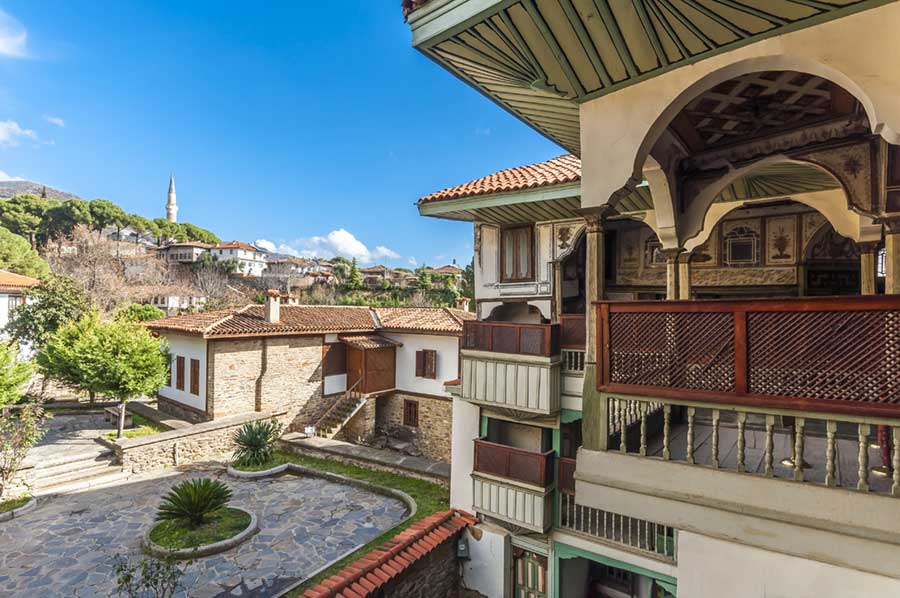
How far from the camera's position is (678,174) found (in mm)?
5211

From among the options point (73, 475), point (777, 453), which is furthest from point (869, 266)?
point (73, 475)

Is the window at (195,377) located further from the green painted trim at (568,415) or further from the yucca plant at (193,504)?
the green painted trim at (568,415)

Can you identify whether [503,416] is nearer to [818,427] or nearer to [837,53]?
[818,427]

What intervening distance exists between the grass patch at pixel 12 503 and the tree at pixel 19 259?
2417cm

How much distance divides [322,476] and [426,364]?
6.04m

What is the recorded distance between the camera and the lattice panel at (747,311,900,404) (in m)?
2.51

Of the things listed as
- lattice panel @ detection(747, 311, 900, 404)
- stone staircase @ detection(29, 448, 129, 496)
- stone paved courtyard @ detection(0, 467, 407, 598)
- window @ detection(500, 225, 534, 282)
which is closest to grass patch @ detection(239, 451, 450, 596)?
stone paved courtyard @ detection(0, 467, 407, 598)

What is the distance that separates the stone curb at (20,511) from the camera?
9441 millimetres

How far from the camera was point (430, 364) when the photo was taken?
1705cm

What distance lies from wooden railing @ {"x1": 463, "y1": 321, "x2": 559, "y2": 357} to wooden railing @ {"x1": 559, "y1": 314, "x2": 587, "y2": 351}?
0.69 feet

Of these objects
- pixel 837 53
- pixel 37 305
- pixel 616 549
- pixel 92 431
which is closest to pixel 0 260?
pixel 37 305

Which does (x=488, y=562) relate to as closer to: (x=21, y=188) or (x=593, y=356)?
(x=593, y=356)

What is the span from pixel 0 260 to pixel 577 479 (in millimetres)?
38554

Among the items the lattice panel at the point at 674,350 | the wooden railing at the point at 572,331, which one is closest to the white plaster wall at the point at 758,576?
the lattice panel at the point at 674,350
